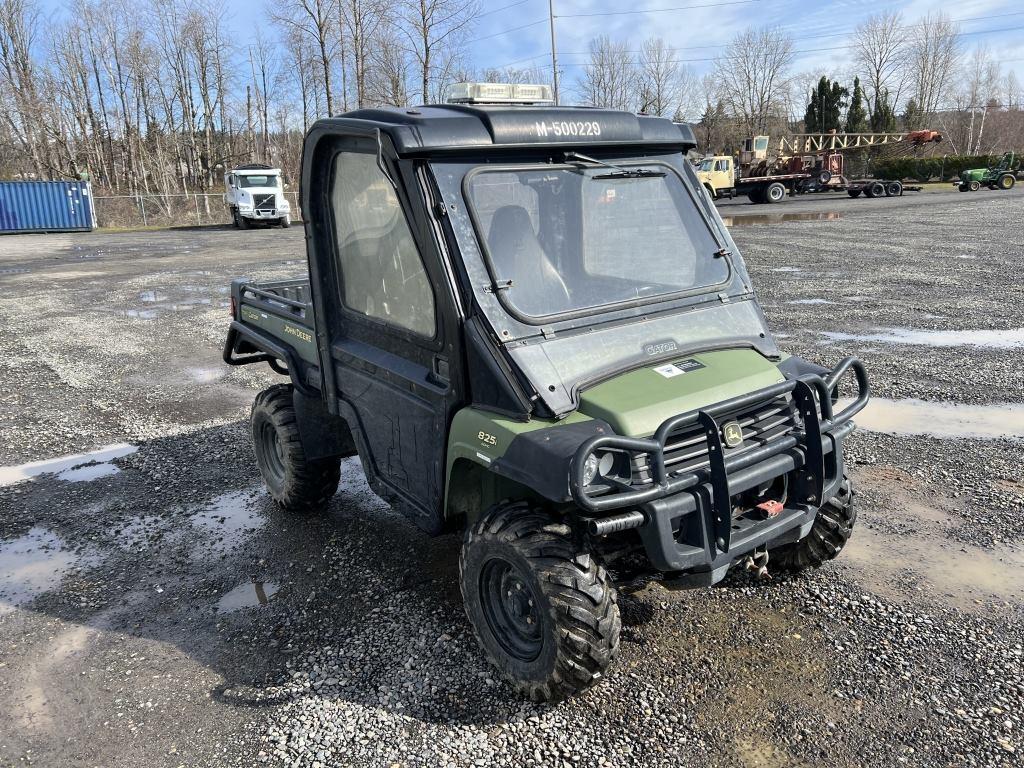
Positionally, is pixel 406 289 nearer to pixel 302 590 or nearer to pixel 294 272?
pixel 302 590

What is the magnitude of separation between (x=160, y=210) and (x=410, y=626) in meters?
37.1

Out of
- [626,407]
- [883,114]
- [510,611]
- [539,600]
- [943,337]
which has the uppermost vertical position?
[883,114]

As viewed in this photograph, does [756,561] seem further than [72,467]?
No

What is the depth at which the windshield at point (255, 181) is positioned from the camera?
30.3 metres

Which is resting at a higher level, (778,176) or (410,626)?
(778,176)

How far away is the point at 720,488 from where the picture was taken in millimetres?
2914

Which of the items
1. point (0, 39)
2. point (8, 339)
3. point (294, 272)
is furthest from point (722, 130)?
point (8, 339)

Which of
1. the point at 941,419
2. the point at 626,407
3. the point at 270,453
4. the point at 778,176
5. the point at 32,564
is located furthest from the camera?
the point at 778,176

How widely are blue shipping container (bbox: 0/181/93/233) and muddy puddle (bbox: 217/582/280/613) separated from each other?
3233cm

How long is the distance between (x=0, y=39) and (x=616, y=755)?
170 ft

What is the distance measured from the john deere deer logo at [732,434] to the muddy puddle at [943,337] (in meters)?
6.81

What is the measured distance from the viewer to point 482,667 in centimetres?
350

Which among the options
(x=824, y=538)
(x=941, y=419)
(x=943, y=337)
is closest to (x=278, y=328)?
(x=824, y=538)

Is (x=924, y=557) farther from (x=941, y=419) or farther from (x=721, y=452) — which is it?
(x=941, y=419)
